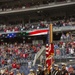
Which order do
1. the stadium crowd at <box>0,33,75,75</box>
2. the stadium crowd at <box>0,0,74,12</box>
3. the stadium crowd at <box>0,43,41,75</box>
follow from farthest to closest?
the stadium crowd at <box>0,0,74,12</box>, the stadium crowd at <box>0,43,41,75</box>, the stadium crowd at <box>0,33,75,75</box>

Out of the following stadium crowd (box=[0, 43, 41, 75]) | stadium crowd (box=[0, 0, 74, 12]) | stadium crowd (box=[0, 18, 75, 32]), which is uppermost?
stadium crowd (box=[0, 0, 74, 12])

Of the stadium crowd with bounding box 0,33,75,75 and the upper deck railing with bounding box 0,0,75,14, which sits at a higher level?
the upper deck railing with bounding box 0,0,75,14

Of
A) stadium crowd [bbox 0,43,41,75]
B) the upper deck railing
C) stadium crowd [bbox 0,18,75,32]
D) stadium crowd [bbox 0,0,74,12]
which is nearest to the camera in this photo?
stadium crowd [bbox 0,43,41,75]

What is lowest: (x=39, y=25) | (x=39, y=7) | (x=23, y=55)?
(x=23, y=55)

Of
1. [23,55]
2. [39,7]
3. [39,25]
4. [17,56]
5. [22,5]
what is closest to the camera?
[23,55]

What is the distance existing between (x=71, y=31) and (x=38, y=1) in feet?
26.7

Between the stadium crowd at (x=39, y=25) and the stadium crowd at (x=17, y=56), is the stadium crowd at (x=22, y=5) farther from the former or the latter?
the stadium crowd at (x=17, y=56)

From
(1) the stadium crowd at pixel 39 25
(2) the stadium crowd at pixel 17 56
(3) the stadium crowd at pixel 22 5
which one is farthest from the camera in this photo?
(3) the stadium crowd at pixel 22 5

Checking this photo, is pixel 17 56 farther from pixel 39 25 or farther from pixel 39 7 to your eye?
pixel 39 7

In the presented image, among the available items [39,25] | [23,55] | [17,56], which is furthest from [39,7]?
[23,55]

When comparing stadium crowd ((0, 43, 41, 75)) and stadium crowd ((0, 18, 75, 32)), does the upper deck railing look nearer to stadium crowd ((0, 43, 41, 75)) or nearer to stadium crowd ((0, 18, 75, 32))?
stadium crowd ((0, 18, 75, 32))

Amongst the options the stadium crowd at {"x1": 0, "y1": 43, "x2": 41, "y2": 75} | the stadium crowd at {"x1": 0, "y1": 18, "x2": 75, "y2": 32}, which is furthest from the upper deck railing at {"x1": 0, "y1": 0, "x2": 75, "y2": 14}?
the stadium crowd at {"x1": 0, "y1": 43, "x2": 41, "y2": 75}

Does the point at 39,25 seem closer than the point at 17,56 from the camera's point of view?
No

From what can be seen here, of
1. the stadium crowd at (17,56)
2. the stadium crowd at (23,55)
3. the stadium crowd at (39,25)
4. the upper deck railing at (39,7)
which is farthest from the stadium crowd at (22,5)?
the stadium crowd at (17,56)
